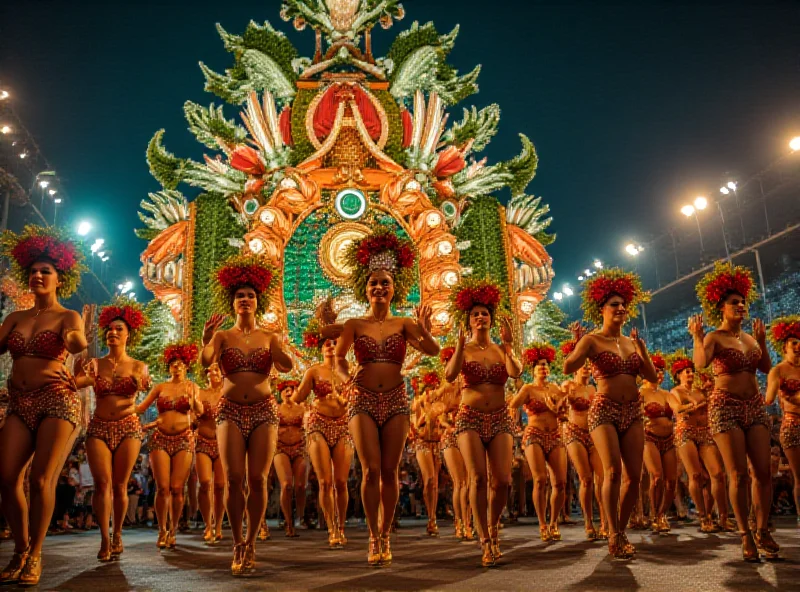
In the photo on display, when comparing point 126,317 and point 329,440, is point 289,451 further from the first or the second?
point 126,317

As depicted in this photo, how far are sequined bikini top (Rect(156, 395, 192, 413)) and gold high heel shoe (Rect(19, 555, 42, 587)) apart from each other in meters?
3.25

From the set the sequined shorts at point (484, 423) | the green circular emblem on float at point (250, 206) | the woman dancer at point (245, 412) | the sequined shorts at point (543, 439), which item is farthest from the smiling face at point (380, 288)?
the green circular emblem on float at point (250, 206)

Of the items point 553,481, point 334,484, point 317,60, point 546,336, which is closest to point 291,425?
point 334,484

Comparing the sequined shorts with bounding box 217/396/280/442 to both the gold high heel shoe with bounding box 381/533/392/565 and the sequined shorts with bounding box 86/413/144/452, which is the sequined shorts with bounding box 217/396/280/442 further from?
the sequined shorts with bounding box 86/413/144/452

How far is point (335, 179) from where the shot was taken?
19.4 m

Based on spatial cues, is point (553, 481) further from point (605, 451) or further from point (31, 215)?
point (31, 215)

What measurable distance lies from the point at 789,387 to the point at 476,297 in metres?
3.48

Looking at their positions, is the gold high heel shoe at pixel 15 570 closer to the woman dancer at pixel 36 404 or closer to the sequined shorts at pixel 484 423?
the woman dancer at pixel 36 404

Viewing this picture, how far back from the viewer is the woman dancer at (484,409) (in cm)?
584

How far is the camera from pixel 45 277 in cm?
565

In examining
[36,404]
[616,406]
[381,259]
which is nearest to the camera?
[36,404]

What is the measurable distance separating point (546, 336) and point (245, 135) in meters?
10.4

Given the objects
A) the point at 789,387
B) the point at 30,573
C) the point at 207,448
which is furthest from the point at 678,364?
the point at 30,573

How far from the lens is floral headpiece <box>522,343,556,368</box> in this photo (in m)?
8.89
